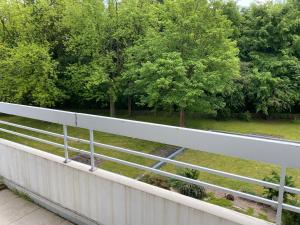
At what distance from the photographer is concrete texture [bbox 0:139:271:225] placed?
197cm

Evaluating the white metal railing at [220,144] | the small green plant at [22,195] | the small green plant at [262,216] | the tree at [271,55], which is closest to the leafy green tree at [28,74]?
the small green plant at [22,195]

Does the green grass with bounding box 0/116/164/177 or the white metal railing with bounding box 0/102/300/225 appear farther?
the green grass with bounding box 0/116/164/177

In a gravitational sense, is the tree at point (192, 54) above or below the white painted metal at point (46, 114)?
above

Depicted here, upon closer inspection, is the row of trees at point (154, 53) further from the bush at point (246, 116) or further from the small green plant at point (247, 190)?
the small green plant at point (247, 190)

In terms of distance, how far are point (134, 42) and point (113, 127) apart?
27.0 feet

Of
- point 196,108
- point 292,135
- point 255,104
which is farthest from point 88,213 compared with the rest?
point 255,104

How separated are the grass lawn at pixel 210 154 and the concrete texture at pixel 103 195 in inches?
130

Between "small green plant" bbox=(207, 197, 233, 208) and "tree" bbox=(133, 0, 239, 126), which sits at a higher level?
"tree" bbox=(133, 0, 239, 126)

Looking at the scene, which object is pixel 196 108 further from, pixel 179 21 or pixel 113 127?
pixel 113 127

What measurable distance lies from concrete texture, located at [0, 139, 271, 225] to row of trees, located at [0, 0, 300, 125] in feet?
17.2

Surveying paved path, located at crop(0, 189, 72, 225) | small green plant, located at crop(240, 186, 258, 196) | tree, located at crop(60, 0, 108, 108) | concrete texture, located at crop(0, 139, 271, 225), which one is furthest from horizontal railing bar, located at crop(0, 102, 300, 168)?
tree, located at crop(60, 0, 108, 108)

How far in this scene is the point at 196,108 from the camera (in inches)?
360

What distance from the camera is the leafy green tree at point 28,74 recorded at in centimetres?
997

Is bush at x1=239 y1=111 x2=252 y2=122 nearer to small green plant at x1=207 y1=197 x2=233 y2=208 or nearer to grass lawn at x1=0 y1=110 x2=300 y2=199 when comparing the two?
grass lawn at x1=0 y1=110 x2=300 y2=199
